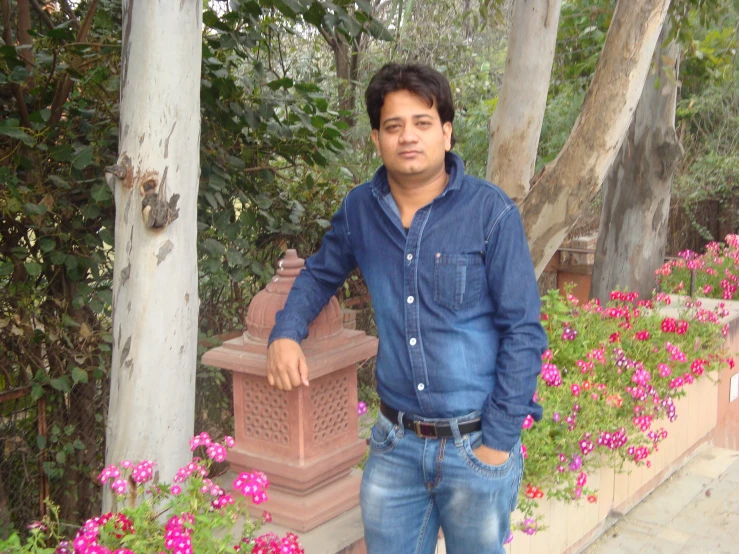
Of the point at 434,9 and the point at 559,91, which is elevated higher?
the point at 434,9

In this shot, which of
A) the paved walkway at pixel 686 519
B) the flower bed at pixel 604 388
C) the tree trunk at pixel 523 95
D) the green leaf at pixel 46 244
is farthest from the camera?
the tree trunk at pixel 523 95

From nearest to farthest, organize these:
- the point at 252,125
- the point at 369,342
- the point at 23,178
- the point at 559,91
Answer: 1. the point at 369,342
2. the point at 23,178
3. the point at 252,125
4. the point at 559,91

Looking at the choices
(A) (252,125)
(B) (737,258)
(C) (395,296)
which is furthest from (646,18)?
(B) (737,258)

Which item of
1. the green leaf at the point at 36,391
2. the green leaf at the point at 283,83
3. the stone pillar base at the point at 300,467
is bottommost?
the stone pillar base at the point at 300,467

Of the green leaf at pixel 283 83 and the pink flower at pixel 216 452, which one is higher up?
the green leaf at pixel 283 83

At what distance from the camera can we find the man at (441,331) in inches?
87.0

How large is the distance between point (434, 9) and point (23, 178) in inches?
259

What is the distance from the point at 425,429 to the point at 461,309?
36cm

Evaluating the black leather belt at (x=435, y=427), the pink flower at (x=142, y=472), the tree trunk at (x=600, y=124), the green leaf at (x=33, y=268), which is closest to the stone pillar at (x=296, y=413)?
the black leather belt at (x=435, y=427)

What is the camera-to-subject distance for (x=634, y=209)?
24.4ft

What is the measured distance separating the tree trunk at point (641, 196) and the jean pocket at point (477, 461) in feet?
18.1

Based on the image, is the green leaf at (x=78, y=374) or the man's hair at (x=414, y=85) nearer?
the man's hair at (x=414, y=85)

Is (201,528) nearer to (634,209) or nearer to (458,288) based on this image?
(458,288)

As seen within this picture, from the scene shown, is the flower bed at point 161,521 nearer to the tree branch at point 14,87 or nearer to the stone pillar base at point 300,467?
the stone pillar base at point 300,467
